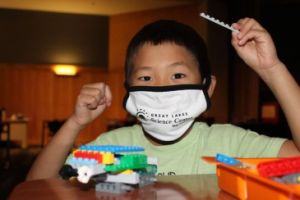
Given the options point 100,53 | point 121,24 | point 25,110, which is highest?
point 121,24

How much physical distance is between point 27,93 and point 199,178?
1047 centimetres

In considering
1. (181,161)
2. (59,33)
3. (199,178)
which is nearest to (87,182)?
(199,178)

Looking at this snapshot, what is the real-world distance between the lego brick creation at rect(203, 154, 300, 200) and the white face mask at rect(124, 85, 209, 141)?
1.29ft

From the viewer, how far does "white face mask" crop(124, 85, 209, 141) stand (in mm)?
1032

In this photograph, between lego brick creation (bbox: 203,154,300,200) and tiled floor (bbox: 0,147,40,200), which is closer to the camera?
lego brick creation (bbox: 203,154,300,200)

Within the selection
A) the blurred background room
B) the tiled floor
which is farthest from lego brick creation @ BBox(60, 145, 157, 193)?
the blurred background room

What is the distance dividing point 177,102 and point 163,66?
0.12m

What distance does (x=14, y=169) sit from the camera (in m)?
6.54

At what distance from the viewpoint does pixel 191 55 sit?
3.96ft

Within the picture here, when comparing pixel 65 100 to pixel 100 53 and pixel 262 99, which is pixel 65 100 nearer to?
pixel 100 53

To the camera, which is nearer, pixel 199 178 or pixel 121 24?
pixel 199 178

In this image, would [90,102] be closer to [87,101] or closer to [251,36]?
[87,101]

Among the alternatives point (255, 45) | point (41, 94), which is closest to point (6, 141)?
point (41, 94)

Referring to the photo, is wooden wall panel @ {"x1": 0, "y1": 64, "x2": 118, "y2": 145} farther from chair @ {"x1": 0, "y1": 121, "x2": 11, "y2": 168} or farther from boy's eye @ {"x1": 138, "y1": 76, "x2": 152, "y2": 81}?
boy's eye @ {"x1": 138, "y1": 76, "x2": 152, "y2": 81}
